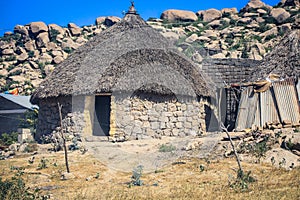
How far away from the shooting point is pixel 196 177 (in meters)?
8.16

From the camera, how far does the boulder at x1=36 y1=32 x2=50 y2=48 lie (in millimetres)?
37812

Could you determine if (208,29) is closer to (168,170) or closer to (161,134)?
(161,134)

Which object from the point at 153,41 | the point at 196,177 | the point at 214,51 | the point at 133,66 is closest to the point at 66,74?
the point at 133,66

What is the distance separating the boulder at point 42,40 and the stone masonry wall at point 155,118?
26.6 m

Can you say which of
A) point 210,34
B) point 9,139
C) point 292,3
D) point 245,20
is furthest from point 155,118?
point 292,3

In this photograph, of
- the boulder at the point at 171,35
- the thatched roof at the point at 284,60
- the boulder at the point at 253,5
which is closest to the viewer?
the thatched roof at the point at 284,60

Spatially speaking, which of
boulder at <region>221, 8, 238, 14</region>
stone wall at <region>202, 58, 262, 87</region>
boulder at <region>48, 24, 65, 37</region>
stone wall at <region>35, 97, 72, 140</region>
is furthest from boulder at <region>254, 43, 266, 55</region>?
stone wall at <region>35, 97, 72, 140</region>

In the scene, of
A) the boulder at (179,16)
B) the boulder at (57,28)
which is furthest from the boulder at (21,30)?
the boulder at (179,16)

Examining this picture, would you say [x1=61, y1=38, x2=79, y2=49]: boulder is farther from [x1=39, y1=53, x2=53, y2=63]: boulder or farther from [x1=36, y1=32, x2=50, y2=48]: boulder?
[x1=39, y1=53, x2=53, y2=63]: boulder

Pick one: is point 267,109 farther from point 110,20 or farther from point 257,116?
point 110,20

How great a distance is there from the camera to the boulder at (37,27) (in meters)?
39.1

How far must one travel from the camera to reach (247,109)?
12.8 m

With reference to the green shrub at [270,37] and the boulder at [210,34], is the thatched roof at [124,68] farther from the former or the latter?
the boulder at [210,34]

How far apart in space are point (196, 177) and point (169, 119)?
5.57m
